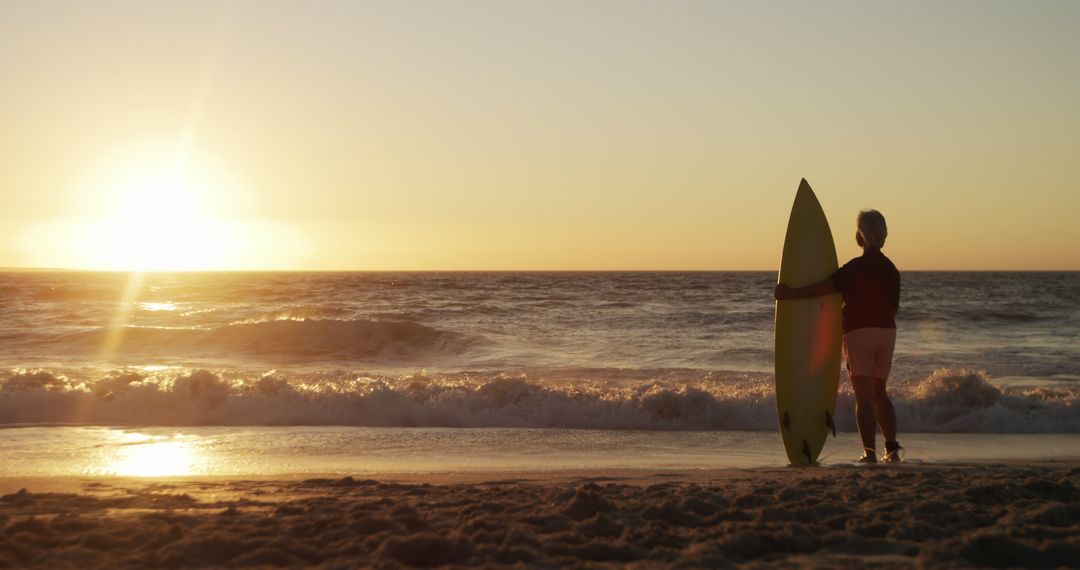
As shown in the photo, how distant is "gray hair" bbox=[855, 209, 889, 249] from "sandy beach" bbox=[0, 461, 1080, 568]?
1492 millimetres

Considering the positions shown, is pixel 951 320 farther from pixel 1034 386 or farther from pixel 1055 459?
pixel 1055 459

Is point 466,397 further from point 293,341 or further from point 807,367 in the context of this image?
point 293,341

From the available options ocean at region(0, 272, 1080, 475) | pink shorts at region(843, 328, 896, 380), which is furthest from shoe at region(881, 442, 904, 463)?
ocean at region(0, 272, 1080, 475)

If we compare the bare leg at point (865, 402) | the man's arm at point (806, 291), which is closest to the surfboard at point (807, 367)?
the man's arm at point (806, 291)

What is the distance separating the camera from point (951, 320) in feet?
73.5

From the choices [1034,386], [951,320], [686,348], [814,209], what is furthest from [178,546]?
[951,320]

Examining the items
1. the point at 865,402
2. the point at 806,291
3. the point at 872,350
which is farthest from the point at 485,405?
the point at 872,350

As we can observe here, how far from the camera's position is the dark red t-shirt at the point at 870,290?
224 inches

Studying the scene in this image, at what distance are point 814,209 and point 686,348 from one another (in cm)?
994

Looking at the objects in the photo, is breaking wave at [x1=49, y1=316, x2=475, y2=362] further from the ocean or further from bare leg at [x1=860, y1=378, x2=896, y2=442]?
bare leg at [x1=860, y1=378, x2=896, y2=442]

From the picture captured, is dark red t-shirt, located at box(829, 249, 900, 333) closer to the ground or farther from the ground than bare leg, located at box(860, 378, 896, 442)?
farther from the ground

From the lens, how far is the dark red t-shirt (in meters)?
5.68

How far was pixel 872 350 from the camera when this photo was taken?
5730 millimetres

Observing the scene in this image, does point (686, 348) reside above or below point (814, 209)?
below
